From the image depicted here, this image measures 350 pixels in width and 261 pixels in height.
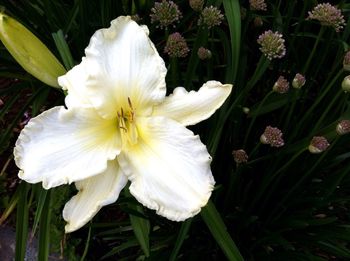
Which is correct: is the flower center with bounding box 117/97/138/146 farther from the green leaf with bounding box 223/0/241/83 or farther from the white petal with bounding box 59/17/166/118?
the green leaf with bounding box 223/0/241/83

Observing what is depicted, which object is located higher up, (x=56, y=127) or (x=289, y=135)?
(x=56, y=127)

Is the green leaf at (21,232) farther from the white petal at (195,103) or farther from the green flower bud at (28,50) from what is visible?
the white petal at (195,103)

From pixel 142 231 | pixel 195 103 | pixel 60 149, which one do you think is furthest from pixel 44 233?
pixel 195 103

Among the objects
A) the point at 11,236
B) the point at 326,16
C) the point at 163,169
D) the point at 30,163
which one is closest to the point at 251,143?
the point at 326,16

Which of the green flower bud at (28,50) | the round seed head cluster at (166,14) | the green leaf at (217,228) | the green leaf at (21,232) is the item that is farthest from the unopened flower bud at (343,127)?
the green leaf at (21,232)

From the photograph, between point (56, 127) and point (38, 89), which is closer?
point (56, 127)

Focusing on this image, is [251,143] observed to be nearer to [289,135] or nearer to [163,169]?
[289,135]
